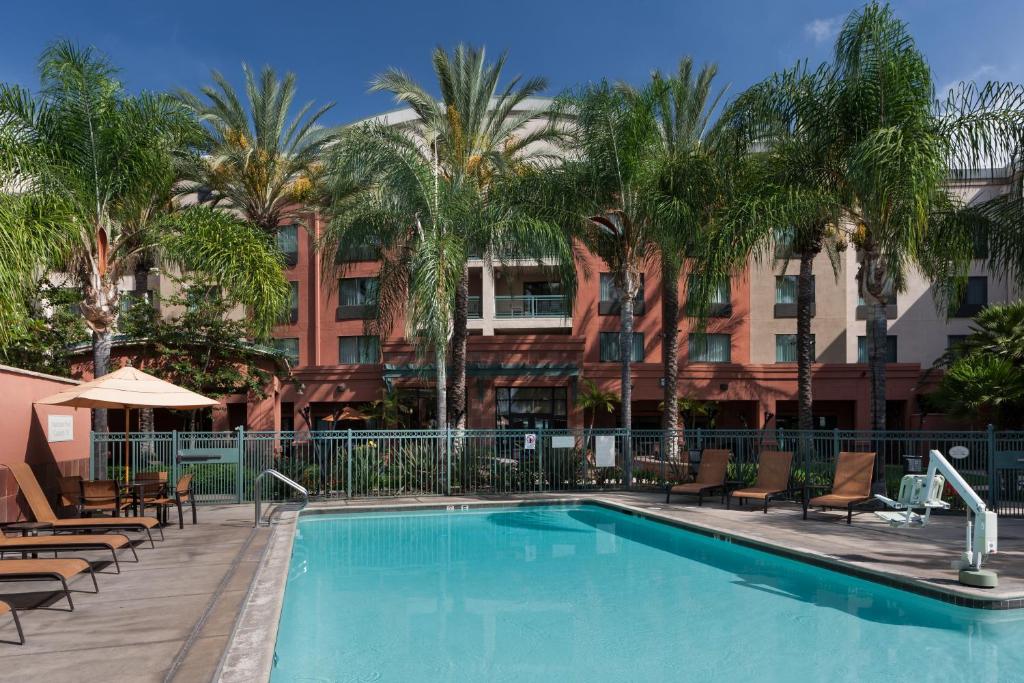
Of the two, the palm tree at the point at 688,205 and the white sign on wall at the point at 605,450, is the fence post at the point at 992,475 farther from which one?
the white sign on wall at the point at 605,450

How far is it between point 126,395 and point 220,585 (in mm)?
4863

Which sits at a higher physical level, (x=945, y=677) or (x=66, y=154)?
(x=66, y=154)

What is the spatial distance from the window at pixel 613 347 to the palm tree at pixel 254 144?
15.2 m

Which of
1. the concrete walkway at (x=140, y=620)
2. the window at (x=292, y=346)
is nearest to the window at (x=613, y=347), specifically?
the window at (x=292, y=346)

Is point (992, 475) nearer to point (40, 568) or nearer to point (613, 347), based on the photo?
point (40, 568)

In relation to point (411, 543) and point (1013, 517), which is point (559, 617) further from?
point (1013, 517)

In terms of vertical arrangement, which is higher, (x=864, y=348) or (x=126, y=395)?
(x=864, y=348)

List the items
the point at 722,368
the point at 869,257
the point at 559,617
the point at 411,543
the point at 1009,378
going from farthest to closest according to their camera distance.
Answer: the point at 722,368
the point at 1009,378
the point at 869,257
the point at 411,543
the point at 559,617

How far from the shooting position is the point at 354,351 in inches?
1464

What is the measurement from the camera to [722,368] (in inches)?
1387

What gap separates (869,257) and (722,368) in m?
19.3

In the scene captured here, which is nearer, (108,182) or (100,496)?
(100,496)

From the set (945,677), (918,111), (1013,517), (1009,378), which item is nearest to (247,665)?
(945,677)

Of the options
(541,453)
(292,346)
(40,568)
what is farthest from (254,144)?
(40,568)
